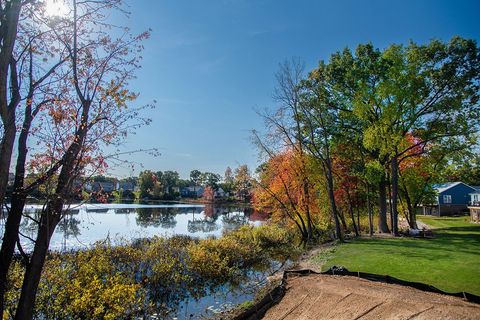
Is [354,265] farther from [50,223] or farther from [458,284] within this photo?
[50,223]

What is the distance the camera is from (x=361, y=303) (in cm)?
909

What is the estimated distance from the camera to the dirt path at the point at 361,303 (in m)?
8.02

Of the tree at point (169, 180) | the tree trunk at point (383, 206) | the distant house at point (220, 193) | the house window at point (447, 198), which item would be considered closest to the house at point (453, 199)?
the house window at point (447, 198)

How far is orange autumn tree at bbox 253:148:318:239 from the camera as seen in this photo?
27.6m

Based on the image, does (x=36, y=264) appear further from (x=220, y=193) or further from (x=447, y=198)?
(x=220, y=193)

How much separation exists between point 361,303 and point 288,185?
19.5 meters

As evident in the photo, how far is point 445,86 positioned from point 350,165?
9.49m

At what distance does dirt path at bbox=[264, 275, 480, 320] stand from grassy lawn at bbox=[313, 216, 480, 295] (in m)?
1.72

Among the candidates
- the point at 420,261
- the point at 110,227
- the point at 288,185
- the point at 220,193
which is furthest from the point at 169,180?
the point at 420,261

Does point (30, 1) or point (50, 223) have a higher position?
point (30, 1)

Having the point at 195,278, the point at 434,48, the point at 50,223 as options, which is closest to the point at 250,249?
the point at 195,278

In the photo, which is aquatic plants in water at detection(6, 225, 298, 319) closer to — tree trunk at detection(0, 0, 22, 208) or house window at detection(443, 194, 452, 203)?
tree trunk at detection(0, 0, 22, 208)

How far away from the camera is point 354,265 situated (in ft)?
46.5

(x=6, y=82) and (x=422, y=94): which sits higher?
(x=422, y=94)
